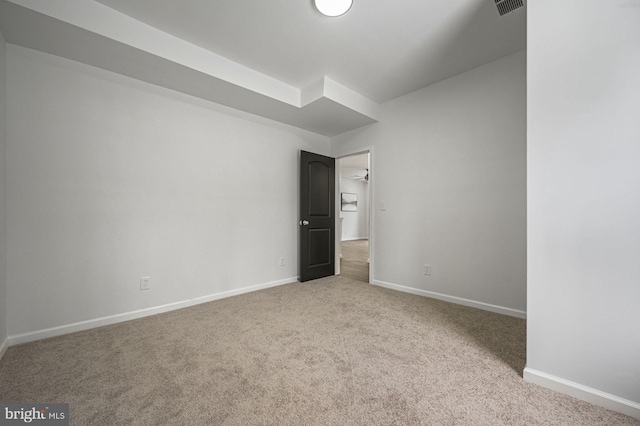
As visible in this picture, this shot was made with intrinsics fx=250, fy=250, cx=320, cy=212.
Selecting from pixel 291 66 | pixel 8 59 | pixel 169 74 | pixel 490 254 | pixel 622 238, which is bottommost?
pixel 490 254

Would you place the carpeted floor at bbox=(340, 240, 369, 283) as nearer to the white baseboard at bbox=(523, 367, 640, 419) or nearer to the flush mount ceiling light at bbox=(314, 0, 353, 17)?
the white baseboard at bbox=(523, 367, 640, 419)

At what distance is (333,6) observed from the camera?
6.43 ft

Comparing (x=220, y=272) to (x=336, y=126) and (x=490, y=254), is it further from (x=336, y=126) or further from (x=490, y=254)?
(x=490, y=254)

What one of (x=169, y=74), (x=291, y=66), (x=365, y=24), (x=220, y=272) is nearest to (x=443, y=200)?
(x=365, y=24)

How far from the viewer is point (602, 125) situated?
4.43ft

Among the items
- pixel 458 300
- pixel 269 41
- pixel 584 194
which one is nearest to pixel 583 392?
pixel 584 194

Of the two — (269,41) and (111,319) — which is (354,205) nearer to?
(269,41)

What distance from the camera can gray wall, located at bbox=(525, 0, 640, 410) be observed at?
129 centimetres

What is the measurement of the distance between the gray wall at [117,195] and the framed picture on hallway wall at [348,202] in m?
6.66

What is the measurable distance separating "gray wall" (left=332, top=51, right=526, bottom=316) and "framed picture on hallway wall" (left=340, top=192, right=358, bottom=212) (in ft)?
20.4

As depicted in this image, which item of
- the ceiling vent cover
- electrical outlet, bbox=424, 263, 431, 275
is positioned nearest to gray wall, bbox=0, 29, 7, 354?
the ceiling vent cover

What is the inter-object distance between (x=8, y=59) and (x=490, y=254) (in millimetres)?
4748

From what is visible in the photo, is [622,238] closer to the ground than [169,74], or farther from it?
closer to the ground

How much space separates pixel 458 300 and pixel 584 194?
1935 mm
